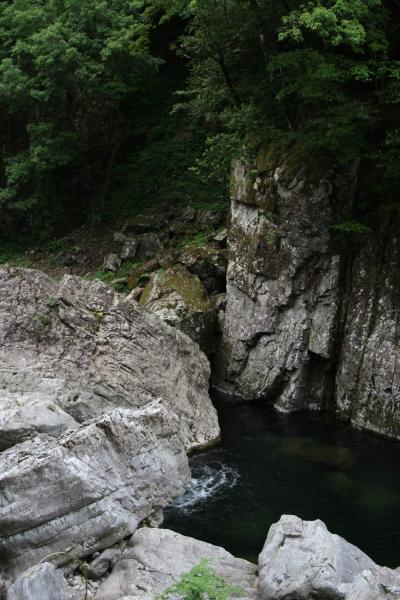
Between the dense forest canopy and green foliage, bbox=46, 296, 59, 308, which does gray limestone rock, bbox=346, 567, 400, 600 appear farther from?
the dense forest canopy

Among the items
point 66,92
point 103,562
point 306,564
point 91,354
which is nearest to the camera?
point 306,564

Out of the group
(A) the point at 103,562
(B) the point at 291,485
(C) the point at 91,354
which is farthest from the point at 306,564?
(C) the point at 91,354

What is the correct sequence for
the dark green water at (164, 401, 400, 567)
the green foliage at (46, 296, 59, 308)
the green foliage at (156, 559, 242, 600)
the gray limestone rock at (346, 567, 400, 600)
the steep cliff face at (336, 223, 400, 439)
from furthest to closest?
the steep cliff face at (336, 223, 400, 439) → the green foliage at (46, 296, 59, 308) → the dark green water at (164, 401, 400, 567) → the gray limestone rock at (346, 567, 400, 600) → the green foliage at (156, 559, 242, 600)

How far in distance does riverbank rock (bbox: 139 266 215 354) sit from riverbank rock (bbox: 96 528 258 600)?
32.8 ft

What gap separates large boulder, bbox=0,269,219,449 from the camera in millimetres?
15641

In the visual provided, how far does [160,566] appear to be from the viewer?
957 cm

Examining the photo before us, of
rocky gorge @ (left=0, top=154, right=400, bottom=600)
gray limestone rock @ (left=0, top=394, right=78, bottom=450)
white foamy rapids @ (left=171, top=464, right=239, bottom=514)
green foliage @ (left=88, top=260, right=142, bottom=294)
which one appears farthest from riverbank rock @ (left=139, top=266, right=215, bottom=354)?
gray limestone rock @ (left=0, top=394, right=78, bottom=450)

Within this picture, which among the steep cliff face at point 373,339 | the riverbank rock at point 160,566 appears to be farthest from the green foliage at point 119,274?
the riverbank rock at point 160,566

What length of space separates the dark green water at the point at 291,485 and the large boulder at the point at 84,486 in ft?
6.18

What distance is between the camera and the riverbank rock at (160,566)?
29.9 ft

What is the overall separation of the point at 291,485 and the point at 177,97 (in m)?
21.4

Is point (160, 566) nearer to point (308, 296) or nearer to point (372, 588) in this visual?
point (372, 588)

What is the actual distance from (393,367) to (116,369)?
7.65 meters

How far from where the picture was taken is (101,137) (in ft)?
101
